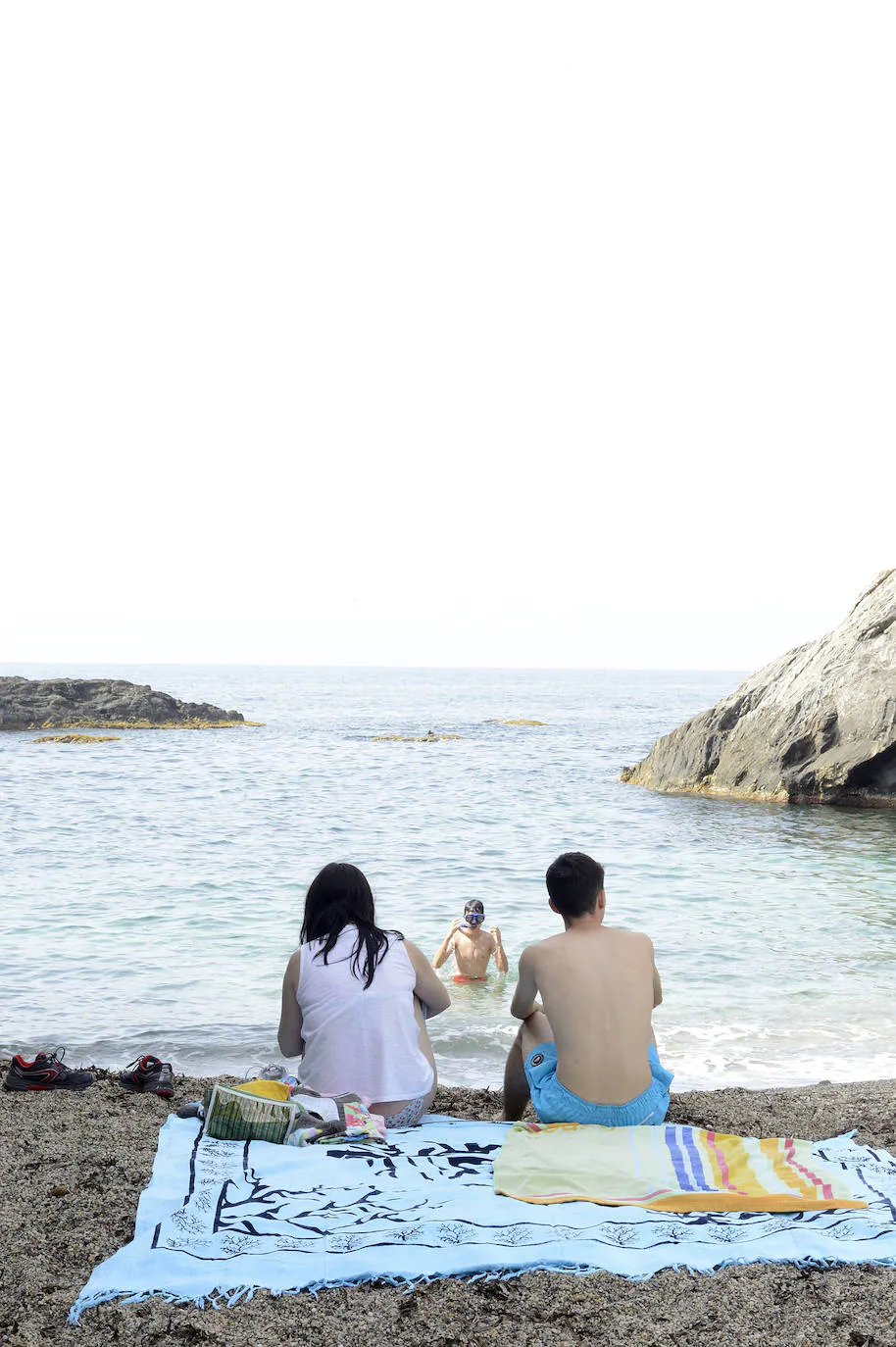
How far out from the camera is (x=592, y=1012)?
4.18 m

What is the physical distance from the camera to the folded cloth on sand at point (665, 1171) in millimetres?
3500

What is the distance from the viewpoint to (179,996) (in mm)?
8305

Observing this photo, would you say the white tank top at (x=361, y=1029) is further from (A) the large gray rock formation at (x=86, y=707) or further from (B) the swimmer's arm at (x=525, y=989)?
(A) the large gray rock formation at (x=86, y=707)

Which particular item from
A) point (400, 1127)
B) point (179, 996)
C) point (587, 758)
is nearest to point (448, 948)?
point (179, 996)

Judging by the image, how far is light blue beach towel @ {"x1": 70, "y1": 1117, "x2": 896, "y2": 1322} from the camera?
311 centimetres

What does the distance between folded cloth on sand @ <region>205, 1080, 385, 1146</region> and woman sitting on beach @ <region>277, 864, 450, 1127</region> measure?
22 centimetres

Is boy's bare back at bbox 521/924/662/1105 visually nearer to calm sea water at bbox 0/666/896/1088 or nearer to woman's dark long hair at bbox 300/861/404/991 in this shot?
woman's dark long hair at bbox 300/861/404/991

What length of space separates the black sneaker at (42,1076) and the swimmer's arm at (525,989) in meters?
2.53

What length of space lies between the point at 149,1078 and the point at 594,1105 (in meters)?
2.57

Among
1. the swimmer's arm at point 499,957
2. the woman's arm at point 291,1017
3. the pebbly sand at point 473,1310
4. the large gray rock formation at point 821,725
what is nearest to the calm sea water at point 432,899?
the swimmer's arm at point 499,957

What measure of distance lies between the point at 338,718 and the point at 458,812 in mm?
35876

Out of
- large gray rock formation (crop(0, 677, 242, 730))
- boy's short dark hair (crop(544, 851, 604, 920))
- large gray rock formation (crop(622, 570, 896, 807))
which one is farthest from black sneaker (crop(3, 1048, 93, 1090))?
large gray rock formation (crop(0, 677, 242, 730))

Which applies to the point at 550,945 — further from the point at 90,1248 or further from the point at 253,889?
the point at 253,889

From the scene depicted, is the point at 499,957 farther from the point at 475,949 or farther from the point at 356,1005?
the point at 356,1005
